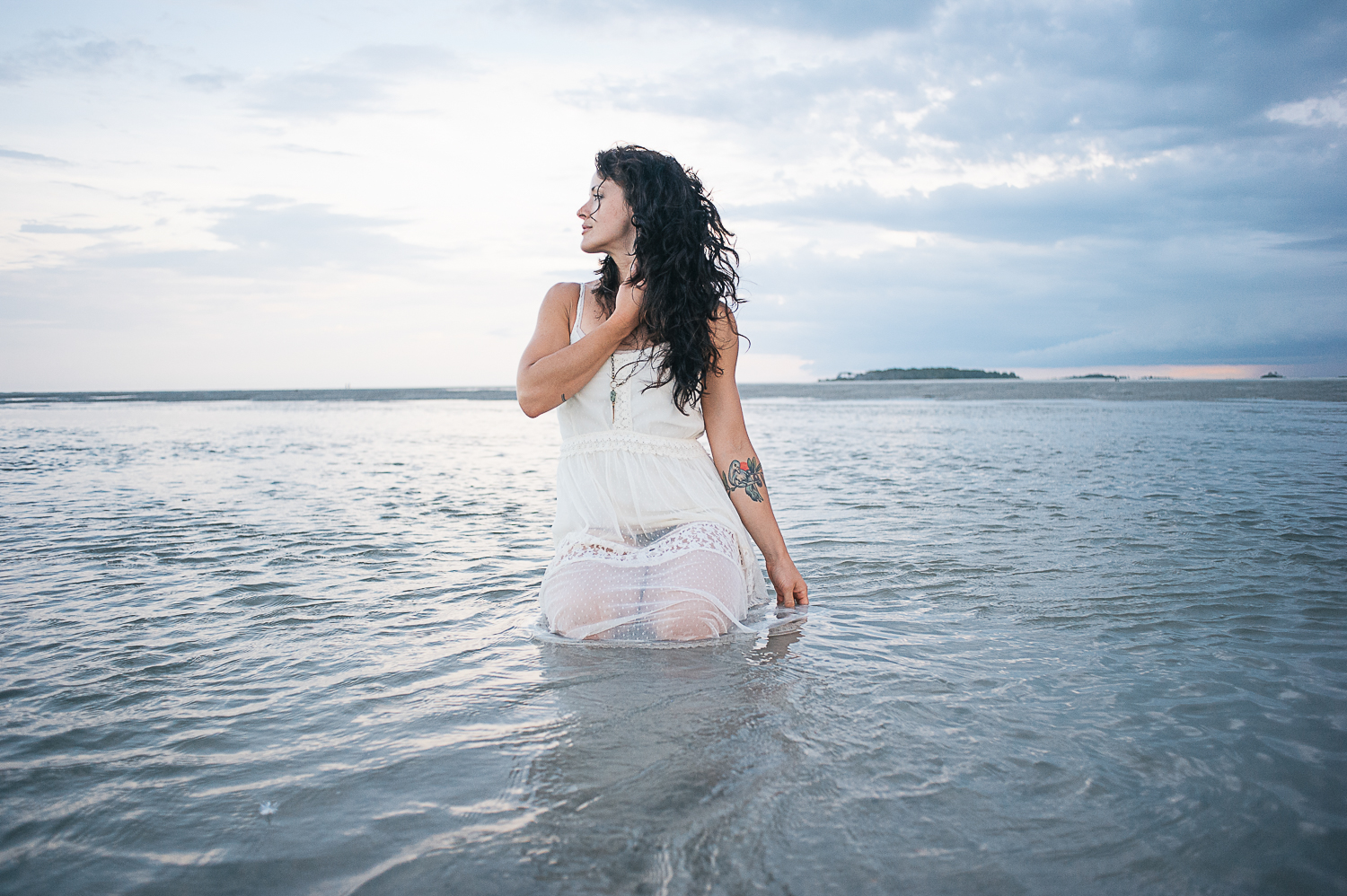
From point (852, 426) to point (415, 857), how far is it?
58.9 feet

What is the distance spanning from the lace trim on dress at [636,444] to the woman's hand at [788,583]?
63 cm

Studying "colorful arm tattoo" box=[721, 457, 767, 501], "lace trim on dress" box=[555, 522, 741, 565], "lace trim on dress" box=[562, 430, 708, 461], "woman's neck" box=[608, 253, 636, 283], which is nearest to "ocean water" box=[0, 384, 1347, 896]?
"lace trim on dress" box=[555, 522, 741, 565]

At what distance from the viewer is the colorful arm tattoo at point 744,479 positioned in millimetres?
3594

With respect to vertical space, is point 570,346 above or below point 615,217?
below

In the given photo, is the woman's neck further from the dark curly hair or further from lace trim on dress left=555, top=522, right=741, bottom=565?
lace trim on dress left=555, top=522, right=741, bottom=565

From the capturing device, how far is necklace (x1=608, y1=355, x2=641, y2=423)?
346 cm

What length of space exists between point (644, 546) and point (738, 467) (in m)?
0.59

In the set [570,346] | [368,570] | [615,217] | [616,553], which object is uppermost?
[615,217]

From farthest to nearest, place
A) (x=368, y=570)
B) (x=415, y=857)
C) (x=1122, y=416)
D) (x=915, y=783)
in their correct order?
(x=1122, y=416), (x=368, y=570), (x=915, y=783), (x=415, y=857)

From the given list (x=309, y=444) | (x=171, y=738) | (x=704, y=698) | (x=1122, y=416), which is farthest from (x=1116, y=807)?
(x=1122, y=416)

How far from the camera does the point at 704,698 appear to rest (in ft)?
8.65

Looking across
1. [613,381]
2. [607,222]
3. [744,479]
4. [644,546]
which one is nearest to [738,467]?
[744,479]

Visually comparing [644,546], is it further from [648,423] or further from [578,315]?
[578,315]

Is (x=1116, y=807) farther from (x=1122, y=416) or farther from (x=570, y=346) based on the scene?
(x=1122, y=416)
